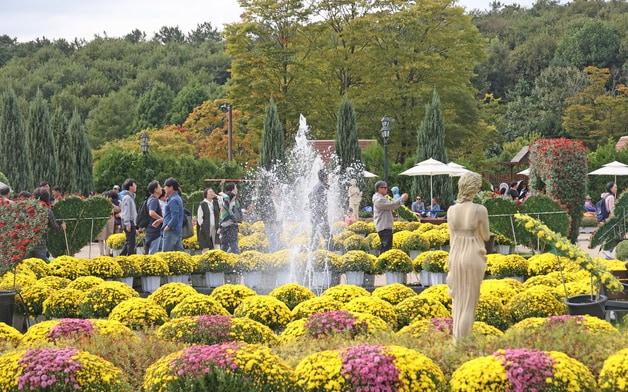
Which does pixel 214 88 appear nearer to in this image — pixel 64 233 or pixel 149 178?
pixel 149 178

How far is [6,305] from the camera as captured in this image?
10000mm

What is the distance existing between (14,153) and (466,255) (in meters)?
27.9

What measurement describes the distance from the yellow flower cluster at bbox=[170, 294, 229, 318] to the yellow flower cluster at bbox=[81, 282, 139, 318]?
0.90 m

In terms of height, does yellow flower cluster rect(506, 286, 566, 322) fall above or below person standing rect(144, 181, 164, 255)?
below

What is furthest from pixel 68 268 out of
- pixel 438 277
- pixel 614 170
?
pixel 614 170

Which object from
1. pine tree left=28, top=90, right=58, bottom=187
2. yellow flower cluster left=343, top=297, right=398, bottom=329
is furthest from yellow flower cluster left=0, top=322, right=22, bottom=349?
pine tree left=28, top=90, right=58, bottom=187

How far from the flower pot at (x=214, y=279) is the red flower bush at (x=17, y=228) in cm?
317

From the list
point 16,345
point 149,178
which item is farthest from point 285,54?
point 16,345

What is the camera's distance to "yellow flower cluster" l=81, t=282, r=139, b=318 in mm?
9758

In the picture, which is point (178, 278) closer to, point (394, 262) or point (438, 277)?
point (394, 262)

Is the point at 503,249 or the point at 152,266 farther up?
the point at 152,266

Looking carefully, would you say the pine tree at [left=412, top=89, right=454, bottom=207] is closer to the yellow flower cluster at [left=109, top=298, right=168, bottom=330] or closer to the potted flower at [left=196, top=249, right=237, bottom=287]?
the potted flower at [left=196, top=249, right=237, bottom=287]

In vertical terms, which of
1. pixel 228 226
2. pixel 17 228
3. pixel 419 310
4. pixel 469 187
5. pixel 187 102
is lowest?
pixel 419 310

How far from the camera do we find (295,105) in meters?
43.3
